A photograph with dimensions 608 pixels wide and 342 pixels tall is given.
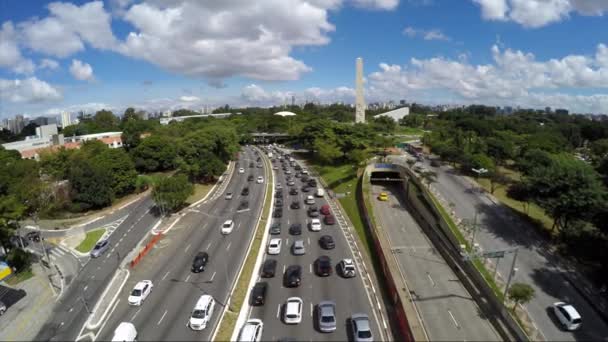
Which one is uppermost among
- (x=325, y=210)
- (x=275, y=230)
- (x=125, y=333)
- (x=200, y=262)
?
(x=325, y=210)

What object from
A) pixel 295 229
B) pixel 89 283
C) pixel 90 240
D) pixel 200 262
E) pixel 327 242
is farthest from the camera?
pixel 295 229

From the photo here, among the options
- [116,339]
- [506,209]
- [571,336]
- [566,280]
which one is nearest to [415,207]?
[506,209]

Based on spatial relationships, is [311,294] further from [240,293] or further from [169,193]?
[169,193]

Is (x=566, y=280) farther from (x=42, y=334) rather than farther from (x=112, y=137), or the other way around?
(x=112, y=137)

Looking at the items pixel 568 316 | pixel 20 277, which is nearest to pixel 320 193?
pixel 568 316

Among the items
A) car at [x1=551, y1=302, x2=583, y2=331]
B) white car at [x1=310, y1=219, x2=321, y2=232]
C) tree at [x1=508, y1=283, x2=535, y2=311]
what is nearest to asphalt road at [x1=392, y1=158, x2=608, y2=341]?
car at [x1=551, y1=302, x2=583, y2=331]

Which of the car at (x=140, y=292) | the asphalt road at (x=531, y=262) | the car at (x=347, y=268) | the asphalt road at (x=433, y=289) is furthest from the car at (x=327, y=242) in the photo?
the car at (x=140, y=292)

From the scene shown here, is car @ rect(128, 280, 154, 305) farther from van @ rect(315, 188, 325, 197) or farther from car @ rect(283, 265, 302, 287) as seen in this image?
van @ rect(315, 188, 325, 197)
